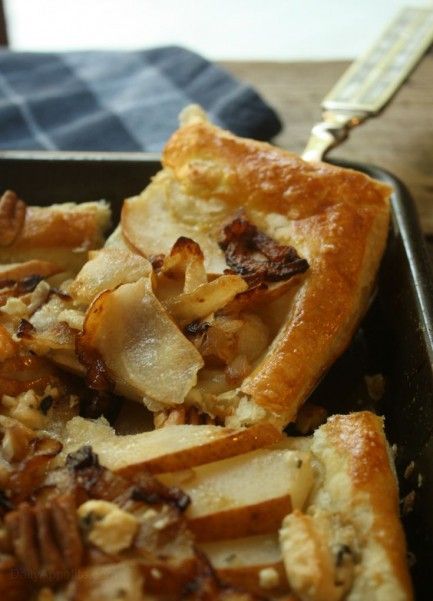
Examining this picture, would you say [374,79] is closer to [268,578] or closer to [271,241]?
[271,241]

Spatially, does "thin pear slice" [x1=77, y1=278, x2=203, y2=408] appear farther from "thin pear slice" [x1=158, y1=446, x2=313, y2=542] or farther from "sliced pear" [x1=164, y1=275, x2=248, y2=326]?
"thin pear slice" [x1=158, y1=446, x2=313, y2=542]

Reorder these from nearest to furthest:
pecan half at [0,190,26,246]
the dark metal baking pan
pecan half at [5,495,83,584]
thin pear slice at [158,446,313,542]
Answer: pecan half at [5,495,83,584] < thin pear slice at [158,446,313,542] < the dark metal baking pan < pecan half at [0,190,26,246]

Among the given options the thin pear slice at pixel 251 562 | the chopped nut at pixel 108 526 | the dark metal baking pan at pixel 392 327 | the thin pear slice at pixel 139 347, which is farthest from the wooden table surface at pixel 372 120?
the chopped nut at pixel 108 526

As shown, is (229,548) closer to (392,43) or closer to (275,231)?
(275,231)

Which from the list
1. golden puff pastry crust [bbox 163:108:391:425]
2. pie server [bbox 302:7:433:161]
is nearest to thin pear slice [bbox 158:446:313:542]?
golden puff pastry crust [bbox 163:108:391:425]

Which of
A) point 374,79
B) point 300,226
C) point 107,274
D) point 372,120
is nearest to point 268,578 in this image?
point 107,274

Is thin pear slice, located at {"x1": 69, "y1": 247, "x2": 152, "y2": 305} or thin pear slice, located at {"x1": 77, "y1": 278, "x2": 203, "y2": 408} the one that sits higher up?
thin pear slice, located at {"x1": 69, "y1": 247, "x2": 152, "y2": 305}

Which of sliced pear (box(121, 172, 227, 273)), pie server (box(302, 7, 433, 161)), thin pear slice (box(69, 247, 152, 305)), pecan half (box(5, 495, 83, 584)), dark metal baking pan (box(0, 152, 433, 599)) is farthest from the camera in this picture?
pie server (box(302, 7, 433, 161))
